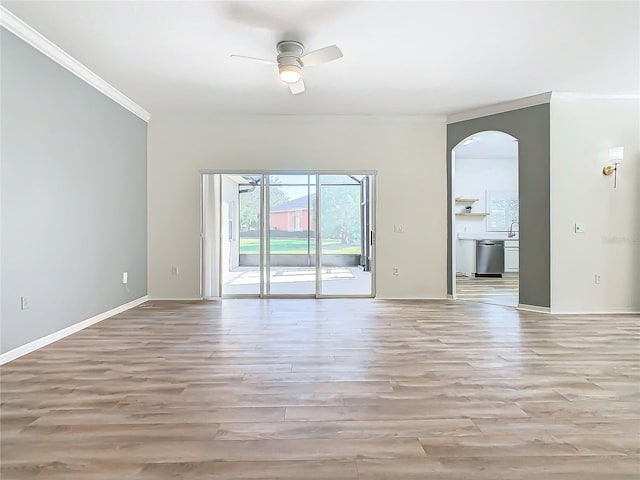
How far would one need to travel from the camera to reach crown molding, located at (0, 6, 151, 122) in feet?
10.0

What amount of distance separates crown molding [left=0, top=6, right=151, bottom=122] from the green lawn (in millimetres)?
2659

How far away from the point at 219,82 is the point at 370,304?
3579mm

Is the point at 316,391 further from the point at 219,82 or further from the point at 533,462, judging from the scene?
the point at 219,82

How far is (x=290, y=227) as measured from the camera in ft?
21.2

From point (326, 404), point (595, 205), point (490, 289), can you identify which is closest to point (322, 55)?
point (326, 404)

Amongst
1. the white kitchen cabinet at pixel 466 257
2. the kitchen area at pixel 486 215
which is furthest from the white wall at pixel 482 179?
the white kitchen cabinet at pixel 466 257

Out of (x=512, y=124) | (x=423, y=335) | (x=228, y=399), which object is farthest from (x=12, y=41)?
(x=512, y=124)

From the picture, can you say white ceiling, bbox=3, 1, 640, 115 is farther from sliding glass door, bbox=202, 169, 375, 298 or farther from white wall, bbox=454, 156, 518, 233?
white wall, bbox=454, 156, 518, 233

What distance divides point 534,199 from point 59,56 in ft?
18.8

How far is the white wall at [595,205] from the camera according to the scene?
193 inches

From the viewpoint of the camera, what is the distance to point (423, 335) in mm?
3863

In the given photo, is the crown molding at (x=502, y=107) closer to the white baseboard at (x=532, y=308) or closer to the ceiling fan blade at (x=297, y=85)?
the white baseboard at (x=532, y=308)

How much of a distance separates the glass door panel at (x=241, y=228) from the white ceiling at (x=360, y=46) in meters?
1.56

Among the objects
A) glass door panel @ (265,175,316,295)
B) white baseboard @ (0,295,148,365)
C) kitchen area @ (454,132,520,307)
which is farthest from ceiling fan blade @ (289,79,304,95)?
kitchen area @ (454,132,520,307)
